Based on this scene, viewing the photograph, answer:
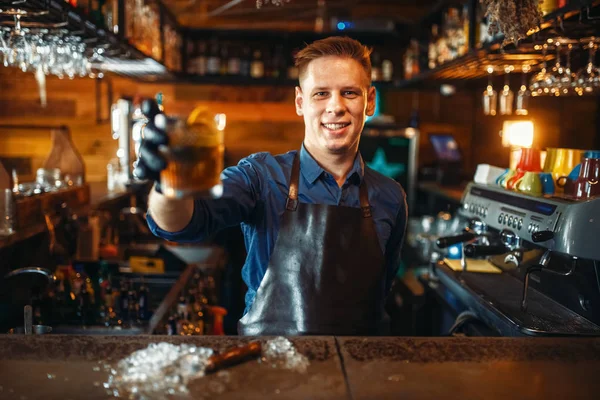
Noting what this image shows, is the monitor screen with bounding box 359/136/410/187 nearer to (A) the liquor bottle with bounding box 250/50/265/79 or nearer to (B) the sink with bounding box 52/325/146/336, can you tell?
(A) the liquor bottle with bounding box 250/50/265/79

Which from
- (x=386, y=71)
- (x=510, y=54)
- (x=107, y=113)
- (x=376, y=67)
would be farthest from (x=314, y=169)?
(x=107, y=113)

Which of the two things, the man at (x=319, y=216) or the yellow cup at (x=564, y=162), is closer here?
the man at (x=319, y=216)

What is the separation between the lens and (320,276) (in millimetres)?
1796

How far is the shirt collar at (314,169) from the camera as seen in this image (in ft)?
6.26

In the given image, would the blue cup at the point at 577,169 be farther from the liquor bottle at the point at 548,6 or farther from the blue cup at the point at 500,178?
the liquor bottle at the point at 548,6

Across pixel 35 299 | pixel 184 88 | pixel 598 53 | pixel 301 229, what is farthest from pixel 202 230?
pixel 184 88

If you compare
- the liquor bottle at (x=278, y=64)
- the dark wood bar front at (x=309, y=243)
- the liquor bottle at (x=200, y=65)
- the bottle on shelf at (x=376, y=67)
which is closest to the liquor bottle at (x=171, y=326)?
the dark wood bar front at (x=309, y=243)

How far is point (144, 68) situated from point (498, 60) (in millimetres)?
2789

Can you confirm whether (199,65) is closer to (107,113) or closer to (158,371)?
(107,113)

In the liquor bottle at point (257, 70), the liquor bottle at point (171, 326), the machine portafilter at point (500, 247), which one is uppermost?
the liquor bottle at point (257, 70)

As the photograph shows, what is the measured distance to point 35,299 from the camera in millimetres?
2309

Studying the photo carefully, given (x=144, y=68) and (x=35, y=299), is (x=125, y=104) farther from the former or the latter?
(x=35, y=299)

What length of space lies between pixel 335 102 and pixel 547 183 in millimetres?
1029

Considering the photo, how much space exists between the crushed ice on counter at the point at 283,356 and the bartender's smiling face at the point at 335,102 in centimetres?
72
